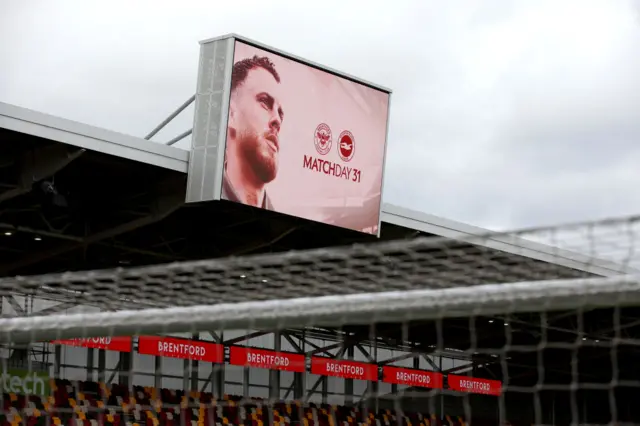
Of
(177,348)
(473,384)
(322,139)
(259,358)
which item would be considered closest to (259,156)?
(322,139)

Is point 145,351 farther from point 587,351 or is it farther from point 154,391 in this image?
point 587,351

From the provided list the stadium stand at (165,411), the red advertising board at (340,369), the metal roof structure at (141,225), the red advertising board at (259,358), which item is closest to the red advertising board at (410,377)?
the stadium stand at (165,411)

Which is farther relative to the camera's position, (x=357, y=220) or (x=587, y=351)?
(x=587, y=351)

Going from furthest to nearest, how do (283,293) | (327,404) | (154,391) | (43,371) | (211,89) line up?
1. (327,404)
2. (154,391)
3. (43,371)
4. (211,89)
5. (283,293)

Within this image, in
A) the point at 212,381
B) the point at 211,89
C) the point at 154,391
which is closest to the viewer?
the point at 211,89

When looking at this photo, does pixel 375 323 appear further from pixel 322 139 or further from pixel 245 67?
pixel 322 139

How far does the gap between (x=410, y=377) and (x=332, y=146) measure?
434 inches

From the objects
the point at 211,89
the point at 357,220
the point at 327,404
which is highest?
the point at 211,89

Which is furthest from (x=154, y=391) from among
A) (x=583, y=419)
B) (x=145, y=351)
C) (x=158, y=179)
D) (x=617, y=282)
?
(x=617, y=282)

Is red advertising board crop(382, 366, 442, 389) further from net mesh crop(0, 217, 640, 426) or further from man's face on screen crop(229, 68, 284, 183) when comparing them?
man's face on screen crop(229, 68, 284, 183)

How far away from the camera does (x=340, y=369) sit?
28.5 metres

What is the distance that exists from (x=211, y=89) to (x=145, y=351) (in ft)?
20.4

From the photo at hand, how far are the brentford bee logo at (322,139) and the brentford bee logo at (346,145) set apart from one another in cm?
25

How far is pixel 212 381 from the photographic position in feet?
96.6
